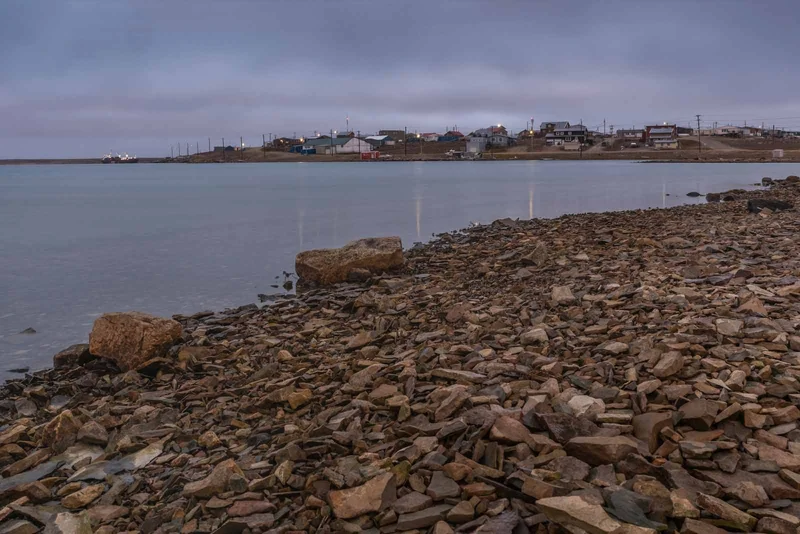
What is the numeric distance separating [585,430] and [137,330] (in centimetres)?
747

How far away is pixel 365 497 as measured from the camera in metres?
4.43

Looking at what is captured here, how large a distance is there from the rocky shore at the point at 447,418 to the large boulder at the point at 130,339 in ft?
0.11

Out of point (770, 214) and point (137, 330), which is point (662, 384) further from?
point (770, 214)

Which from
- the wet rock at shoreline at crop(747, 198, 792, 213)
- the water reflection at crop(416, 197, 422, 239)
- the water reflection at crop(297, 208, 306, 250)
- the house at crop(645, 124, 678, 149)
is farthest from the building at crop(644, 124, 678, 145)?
the wet rock at shoreline at crop(747, 198, 792, 213)

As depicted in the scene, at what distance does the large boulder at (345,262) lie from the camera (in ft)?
52.6

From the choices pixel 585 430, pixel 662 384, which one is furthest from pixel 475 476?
pixel 662 384

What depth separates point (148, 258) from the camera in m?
23.3

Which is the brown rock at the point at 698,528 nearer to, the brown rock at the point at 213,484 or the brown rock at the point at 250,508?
the brown rock at the point at 250,508

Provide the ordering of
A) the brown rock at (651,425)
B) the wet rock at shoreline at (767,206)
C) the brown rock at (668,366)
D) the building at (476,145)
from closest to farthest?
the brown rock at (651,425) < the brown rock at (668,366) < the wet rock at shoreline at (767,206) < the building at (476,145)

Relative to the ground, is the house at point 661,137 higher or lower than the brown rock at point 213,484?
higher

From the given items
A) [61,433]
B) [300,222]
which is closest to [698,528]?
[61,433]

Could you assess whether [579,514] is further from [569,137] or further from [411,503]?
[569,137]

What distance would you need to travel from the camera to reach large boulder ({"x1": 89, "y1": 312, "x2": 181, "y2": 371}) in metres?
9.61

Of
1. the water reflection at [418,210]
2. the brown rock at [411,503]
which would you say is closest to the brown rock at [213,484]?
the brown rock at [411,503]
